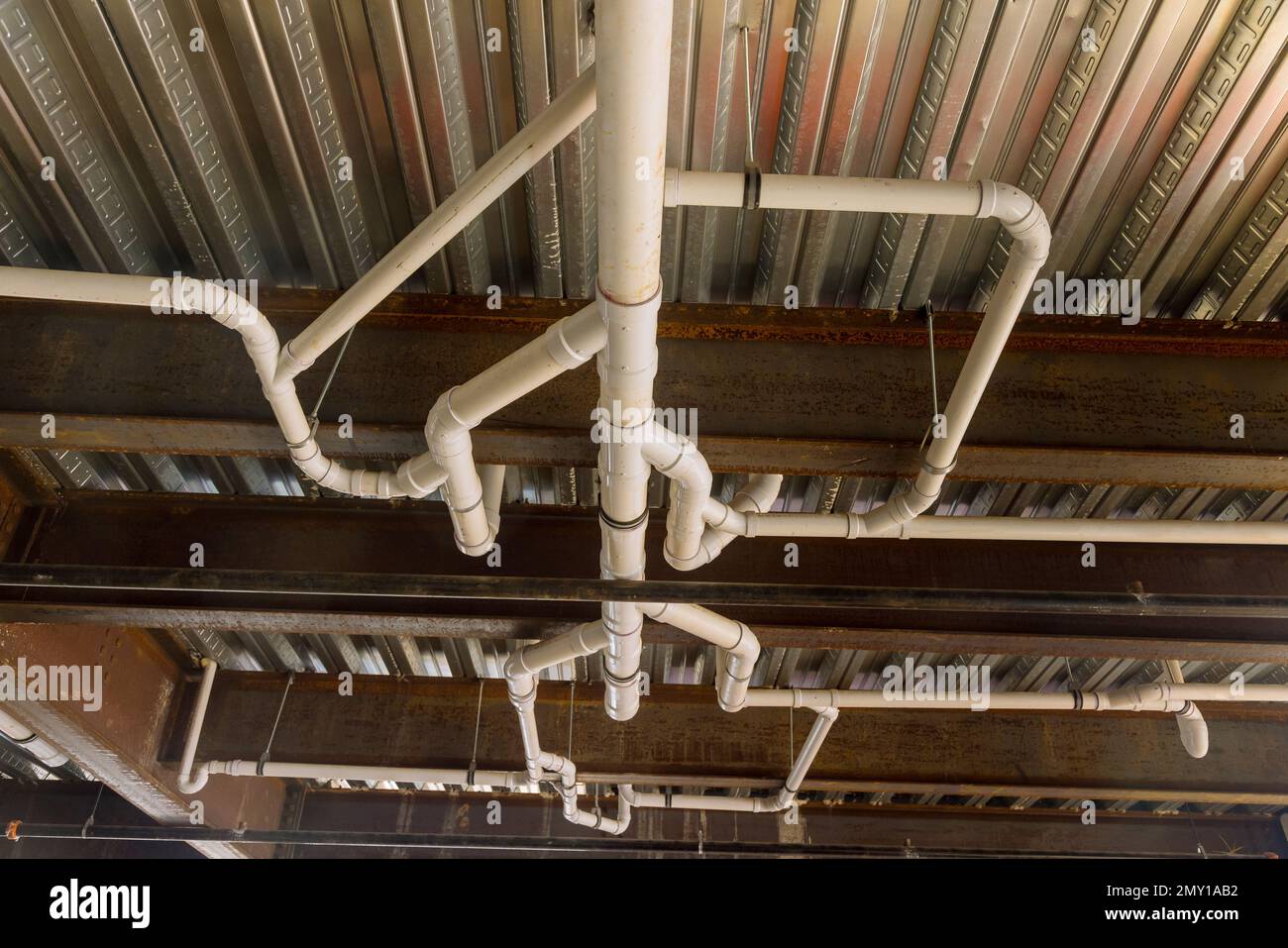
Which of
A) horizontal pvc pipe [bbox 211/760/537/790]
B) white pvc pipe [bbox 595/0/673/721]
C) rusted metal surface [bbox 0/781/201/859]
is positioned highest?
white pvc pipe [bbox 595/0/673/721]

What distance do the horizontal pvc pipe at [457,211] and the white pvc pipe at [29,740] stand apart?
117 inches

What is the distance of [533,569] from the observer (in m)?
3.46

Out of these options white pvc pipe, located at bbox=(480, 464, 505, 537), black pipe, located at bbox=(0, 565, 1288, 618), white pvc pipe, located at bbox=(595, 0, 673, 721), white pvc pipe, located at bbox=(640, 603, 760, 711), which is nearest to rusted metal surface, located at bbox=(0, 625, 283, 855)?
black pipe, located at bbox=(0, 565, 1288, 618)

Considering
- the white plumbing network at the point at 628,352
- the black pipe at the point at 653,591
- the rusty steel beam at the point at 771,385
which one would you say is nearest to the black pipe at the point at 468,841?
the white plumbing network at the point at 628,352

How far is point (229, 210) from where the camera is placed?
8.87ft

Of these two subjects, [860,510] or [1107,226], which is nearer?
[1107,226]

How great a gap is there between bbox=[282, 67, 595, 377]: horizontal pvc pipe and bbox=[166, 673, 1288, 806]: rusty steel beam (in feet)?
11.3

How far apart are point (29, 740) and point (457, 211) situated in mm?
4226

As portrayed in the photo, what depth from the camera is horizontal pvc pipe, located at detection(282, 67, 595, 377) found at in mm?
1845

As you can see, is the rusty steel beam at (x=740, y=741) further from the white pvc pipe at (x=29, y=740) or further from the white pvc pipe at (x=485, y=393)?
the white pvc pipe at (x=485, y=393)

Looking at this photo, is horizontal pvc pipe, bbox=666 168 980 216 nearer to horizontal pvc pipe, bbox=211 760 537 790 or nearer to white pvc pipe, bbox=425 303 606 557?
white pvc pipe, bbox=425 303 606 557

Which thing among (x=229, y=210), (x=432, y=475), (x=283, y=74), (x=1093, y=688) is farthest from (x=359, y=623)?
(x=1093, y=688)
